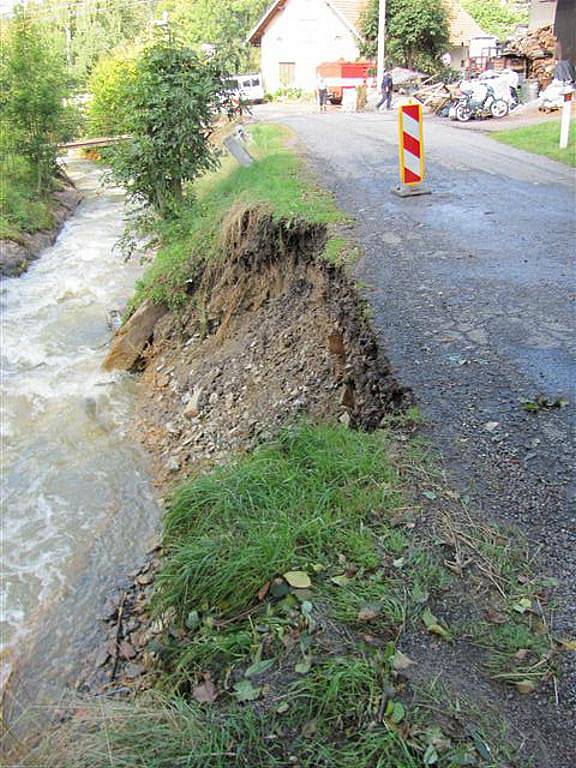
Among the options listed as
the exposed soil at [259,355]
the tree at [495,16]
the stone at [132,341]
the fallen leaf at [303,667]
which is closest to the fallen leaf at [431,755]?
the fallen leaf at [303,667]

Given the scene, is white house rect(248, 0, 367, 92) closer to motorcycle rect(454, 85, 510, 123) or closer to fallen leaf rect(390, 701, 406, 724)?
motorcycle rect(454, 85, 510, 123)

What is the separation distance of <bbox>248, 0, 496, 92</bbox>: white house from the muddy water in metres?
29.7

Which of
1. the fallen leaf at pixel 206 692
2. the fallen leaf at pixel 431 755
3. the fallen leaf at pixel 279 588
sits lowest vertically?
the fallen leaf at pixel 206 692

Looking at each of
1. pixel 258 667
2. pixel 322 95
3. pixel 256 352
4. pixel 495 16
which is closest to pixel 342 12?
pixel 322 95

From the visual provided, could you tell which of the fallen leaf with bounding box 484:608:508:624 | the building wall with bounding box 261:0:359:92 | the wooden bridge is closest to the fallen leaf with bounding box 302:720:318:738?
the fallen leaf with bounding box 484:608:508:624

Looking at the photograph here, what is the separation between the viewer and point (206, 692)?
9.22 ft

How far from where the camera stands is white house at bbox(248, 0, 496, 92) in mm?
37312

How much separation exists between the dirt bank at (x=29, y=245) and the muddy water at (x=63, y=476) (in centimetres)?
114

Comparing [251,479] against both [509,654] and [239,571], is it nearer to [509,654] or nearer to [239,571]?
[239,571]

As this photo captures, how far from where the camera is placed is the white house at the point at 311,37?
37312 millimetres

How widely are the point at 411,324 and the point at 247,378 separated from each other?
2.62 meters

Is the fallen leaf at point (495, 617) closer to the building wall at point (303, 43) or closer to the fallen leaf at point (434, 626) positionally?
the fallen leaf at point (434, 626)

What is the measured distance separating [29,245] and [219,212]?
7.54 m

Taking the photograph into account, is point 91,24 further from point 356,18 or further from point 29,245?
point 29,245
